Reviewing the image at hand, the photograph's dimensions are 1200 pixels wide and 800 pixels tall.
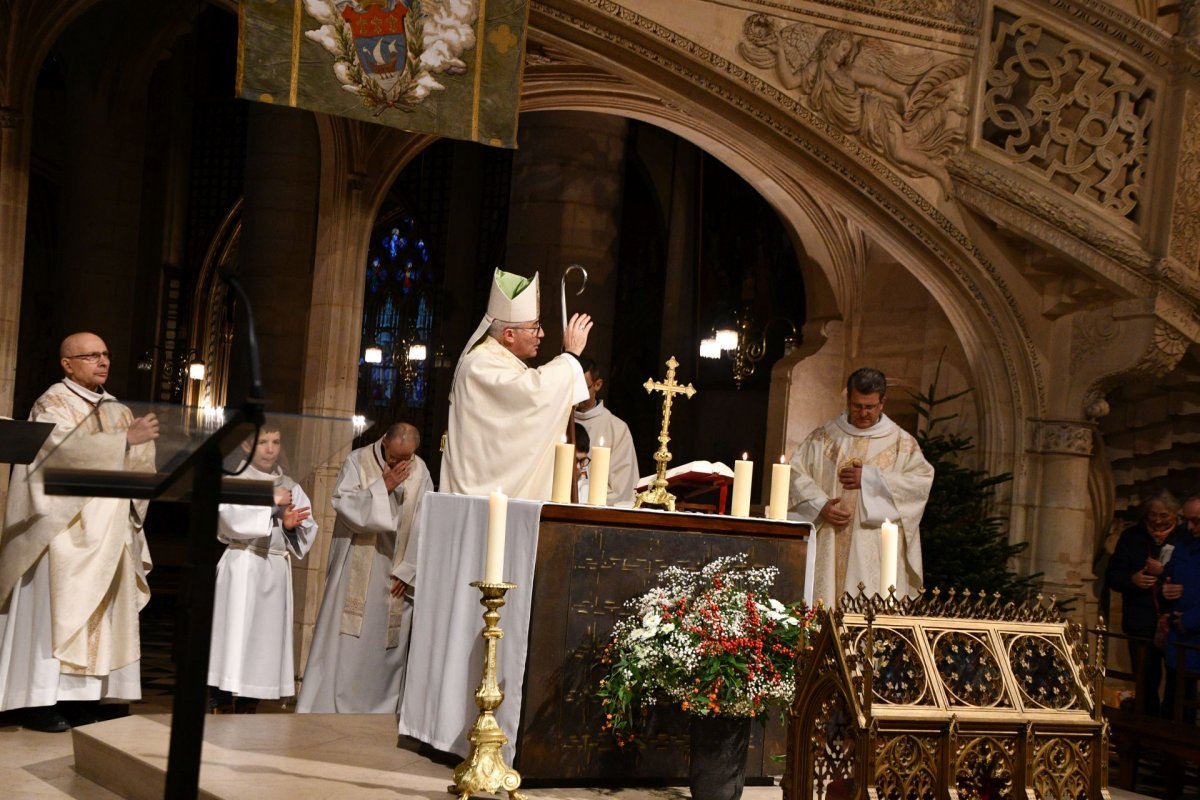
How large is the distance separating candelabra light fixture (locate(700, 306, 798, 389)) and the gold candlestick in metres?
10.6

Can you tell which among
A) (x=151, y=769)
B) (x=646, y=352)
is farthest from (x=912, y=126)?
(x=646, y=352)

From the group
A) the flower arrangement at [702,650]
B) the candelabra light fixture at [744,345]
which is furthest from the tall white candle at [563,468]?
the candelabra light fixture at [744,345]

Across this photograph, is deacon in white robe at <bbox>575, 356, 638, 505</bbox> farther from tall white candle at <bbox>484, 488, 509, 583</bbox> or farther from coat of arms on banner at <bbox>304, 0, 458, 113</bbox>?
tall white candle at <bbox>484, 488, 509, 583</bbox>

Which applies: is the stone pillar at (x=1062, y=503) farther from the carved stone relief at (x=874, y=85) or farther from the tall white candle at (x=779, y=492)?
the tall white candle at (x=779, y=492)

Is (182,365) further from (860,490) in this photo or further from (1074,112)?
(860,490)

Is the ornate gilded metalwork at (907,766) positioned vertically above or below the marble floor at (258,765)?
above

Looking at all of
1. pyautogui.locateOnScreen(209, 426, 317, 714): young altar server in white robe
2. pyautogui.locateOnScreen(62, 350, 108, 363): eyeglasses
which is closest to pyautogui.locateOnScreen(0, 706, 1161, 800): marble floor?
pyautogui.locateOnScreen(209, 426, 317, 714): young altar server in white robe

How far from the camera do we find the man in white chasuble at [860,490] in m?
7.02

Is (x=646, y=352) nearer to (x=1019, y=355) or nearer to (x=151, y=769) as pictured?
(x=1019, y=355)

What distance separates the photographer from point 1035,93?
330 inches

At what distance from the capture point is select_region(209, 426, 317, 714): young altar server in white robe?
7.02 m

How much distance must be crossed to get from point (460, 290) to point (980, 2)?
10.9 meters

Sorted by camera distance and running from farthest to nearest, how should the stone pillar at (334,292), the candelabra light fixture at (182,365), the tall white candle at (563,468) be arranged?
the candelabra light fixture at (182,365), the stone pillar at (334,292), the tall white candle at (563,468)

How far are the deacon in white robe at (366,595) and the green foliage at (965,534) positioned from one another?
10.7 feet
